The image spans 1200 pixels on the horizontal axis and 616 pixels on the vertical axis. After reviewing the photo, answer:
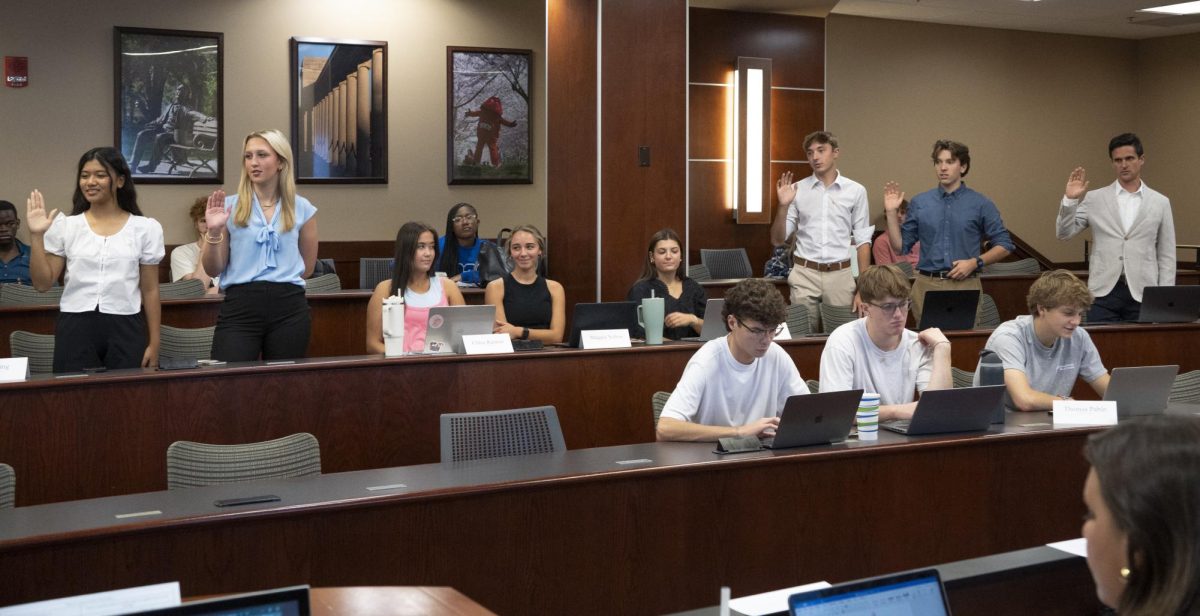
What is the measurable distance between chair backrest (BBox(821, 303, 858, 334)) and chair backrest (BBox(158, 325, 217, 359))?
321 cm

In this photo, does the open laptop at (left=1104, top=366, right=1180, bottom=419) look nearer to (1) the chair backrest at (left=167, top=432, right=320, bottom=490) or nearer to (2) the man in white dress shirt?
(1) the chair backrest at (left=167, top=432, right=320, bottom=490)

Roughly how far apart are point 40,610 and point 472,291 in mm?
5539

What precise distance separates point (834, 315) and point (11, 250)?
19.2 feet

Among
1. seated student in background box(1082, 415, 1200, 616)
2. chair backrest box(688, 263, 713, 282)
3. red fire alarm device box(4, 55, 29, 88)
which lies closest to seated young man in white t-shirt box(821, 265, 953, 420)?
seated student in background box(1082, 415, 1200, 616)

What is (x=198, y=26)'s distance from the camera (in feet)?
30.6

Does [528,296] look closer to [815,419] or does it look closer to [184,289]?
[184,289]

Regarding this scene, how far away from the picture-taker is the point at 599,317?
5.14m

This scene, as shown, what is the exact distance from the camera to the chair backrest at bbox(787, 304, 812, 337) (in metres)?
6.28

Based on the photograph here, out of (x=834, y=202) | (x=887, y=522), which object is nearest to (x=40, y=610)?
(x=887, y=522)

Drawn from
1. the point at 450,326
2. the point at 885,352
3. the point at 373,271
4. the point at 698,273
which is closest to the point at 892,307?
the point at 885,352

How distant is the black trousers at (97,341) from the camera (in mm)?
4445

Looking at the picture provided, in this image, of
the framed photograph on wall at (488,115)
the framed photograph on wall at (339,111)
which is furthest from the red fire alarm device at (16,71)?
the framed photograph on wall at (488,115)

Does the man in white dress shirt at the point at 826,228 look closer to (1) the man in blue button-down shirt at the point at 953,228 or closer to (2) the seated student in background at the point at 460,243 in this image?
(1) the man in blue button-down shirt at the point at 953,228

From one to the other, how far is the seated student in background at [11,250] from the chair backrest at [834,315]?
215 inches
